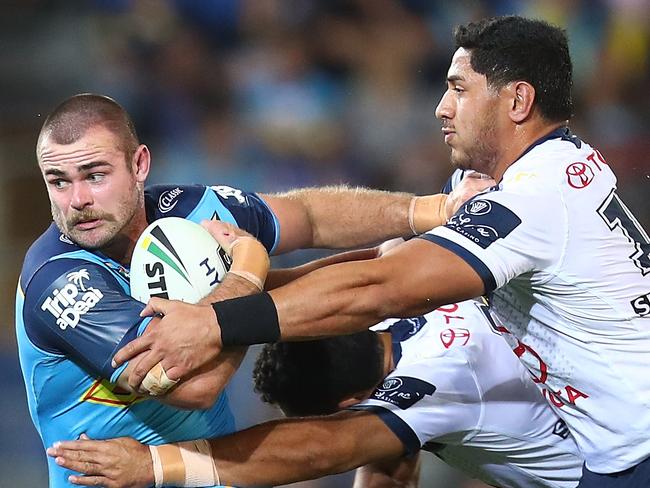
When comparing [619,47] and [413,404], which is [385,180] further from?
[413,404]

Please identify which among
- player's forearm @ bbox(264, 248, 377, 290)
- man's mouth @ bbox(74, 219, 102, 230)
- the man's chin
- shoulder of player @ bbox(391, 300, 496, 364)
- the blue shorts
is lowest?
the blue shorts

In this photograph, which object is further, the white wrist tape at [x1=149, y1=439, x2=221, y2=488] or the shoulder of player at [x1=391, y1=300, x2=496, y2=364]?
the shoulder of player at [x1=391, y1=300, x2=496, y2=364]

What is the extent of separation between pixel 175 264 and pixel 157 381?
1.49 ft

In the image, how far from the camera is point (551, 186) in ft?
11.9

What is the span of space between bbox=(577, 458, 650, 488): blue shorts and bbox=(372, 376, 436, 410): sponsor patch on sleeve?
0.72m

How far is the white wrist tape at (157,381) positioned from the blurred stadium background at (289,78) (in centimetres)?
522

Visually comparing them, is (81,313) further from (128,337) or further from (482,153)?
(482,153)

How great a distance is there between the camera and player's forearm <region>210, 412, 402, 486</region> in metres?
3.87

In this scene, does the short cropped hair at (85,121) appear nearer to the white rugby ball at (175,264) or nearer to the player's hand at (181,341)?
the white rugby ball at (175,264)

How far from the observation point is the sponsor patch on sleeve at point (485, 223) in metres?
3.47

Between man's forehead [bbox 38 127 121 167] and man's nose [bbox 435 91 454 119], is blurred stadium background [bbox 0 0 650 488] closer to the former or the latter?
man's nose [bbox 435 91 454 119]

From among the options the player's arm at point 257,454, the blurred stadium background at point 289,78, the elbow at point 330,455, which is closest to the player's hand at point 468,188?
the player's arm at point 257,454

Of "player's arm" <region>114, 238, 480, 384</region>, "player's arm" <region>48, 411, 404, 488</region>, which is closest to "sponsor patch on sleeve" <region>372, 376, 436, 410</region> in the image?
"player's arm" <region>48, 411, 404, 488</region>

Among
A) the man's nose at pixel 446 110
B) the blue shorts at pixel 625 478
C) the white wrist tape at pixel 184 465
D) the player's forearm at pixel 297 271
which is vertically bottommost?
the blue shorts at pixel 625 478
